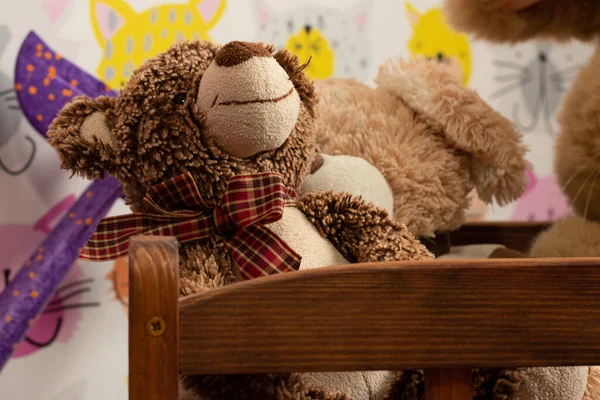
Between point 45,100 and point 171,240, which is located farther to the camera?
point 45,100

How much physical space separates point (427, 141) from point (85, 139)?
432 millimetres

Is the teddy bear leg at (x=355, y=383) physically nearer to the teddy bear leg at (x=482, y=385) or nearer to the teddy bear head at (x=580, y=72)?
the teddy bear leg at (x=482, y=385)

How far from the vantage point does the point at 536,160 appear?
137cm

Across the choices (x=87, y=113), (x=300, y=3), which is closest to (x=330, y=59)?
(x=300, y=3)

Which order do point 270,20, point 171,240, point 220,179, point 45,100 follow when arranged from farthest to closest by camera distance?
point 270,20
point 45,100
point 220,179
point 171,240

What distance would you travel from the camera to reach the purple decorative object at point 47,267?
33.7 inches

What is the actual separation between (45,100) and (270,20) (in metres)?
0.40

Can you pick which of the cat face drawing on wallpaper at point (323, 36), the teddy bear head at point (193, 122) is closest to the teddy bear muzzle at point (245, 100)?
the teddy bear head at point (193, 122)

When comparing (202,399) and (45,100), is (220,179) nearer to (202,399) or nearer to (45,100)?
(202,399)

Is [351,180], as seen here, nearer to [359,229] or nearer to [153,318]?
[359,229]

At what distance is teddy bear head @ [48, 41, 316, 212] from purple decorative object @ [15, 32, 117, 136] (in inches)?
12.0

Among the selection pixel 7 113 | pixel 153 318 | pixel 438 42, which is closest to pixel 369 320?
pixel 153 318

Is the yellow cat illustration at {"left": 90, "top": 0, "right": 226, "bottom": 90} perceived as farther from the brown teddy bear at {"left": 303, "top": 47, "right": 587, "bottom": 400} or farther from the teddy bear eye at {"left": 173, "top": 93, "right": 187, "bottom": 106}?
the teddy bear eye at {"left": 173, "top": 93, "right": 187, "bottom": 106}

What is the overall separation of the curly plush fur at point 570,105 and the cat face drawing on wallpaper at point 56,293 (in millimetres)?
628
